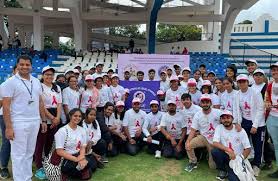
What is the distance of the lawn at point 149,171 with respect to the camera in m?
5.25

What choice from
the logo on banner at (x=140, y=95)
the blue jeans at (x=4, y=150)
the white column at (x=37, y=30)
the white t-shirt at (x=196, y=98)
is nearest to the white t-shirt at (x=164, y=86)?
the logo on banner at (x=140, y=95)

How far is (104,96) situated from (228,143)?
2.75 metres

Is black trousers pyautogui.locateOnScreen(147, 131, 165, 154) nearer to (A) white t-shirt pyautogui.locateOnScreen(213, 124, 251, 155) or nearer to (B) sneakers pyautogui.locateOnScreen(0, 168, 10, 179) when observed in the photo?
(A) white t-shirt pyautogui.locateOnScreen(213, 124, 251, 155)

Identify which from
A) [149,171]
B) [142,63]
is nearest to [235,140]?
[149,171]

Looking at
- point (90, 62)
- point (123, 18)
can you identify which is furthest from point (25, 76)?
point (123, 18)

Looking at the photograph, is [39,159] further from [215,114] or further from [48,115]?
[215,114]

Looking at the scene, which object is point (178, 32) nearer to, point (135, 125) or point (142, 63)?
point (142, 63)

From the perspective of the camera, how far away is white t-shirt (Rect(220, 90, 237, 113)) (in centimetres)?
569

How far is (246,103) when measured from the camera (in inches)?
212

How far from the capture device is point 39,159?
5191 mm

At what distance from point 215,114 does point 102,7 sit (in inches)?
972

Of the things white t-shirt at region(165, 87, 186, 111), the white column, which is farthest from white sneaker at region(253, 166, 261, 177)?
the white column

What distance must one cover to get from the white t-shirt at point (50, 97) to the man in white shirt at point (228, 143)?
241 centimetres

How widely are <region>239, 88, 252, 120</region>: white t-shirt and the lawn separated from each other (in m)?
0.96
